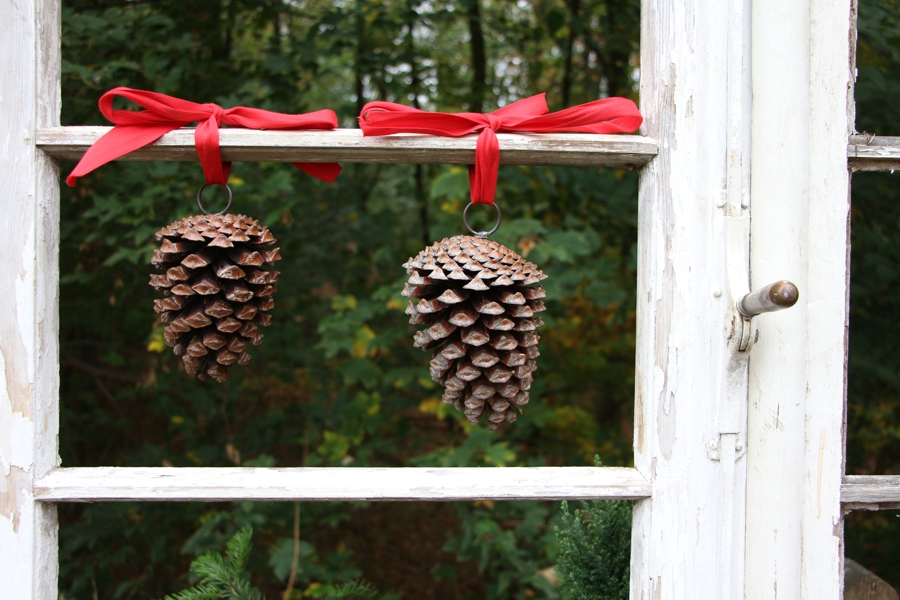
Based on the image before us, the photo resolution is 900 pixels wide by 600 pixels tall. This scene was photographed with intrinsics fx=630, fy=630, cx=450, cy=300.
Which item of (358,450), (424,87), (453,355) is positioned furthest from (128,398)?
(453,355)

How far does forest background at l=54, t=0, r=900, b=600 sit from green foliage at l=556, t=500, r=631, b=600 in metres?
0.74

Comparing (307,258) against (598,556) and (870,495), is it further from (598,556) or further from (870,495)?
(870,495)

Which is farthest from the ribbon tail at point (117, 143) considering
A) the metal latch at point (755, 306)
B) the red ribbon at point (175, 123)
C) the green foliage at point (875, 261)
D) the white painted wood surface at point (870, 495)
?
the green foliage at point (875, 261)

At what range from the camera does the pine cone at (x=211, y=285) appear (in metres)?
0.90

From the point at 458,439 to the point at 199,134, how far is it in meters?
1.88

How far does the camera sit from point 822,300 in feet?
2.95

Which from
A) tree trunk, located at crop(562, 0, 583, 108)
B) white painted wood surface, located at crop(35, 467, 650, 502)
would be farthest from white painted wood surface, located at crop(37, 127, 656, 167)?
tree trunk, located at crop(562, 0, 583, 108)

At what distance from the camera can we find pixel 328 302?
2.79m

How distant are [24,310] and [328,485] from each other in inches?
19.0

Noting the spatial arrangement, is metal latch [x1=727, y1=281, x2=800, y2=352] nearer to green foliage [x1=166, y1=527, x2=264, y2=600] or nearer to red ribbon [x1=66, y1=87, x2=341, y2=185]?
red ribbon [x1=66, y1=87, x2=341, y2=185]

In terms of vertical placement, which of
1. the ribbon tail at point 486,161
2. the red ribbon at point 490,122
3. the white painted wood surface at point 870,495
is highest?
the red ribbon at point 490,122

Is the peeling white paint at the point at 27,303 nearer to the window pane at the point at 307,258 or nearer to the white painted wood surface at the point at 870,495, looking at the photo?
the window pane at the point at 307,258

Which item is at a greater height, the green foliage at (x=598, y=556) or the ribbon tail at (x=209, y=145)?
the ribbon tail at (x=209, y=145)

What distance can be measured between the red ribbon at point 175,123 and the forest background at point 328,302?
2.87ft
